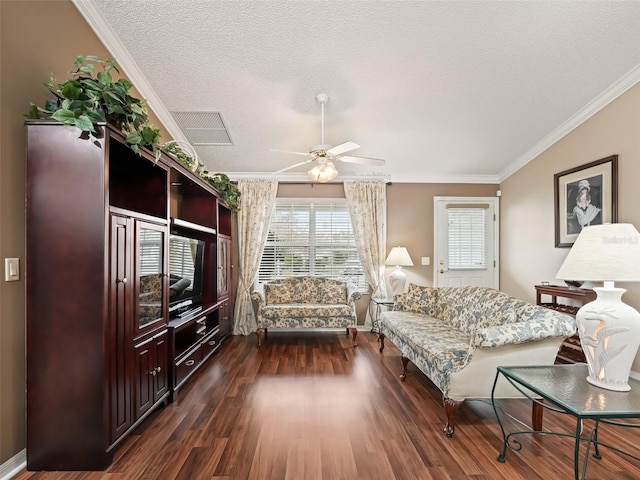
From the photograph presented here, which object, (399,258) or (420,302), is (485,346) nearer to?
(420,302)

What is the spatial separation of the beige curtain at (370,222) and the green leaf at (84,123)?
3905mm

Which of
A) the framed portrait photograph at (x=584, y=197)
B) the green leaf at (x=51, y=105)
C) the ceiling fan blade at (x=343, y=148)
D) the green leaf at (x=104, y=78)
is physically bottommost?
the framed portrait photograph at (x=584, y=197)

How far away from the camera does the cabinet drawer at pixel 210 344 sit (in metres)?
3.57

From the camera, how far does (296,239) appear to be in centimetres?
536

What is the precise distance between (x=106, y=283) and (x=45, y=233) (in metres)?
0.44

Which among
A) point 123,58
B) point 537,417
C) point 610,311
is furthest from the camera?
point 123,58

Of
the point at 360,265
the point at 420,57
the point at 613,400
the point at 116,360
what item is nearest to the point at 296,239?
the point at 360,265

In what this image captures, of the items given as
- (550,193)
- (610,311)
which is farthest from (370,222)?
(610,311)

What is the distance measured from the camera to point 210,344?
12.4 ft

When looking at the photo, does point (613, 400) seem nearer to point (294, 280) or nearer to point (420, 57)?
point (420, 57)

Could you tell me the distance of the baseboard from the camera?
5.67 feet

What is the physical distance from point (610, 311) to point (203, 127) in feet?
13.8

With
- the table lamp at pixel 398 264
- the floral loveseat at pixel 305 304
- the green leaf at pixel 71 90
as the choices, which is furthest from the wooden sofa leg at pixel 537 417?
the green leaf at pixel 71 90

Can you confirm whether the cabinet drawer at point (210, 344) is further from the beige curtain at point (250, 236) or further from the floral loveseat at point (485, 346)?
the floral loveseat at point (485, 346)
